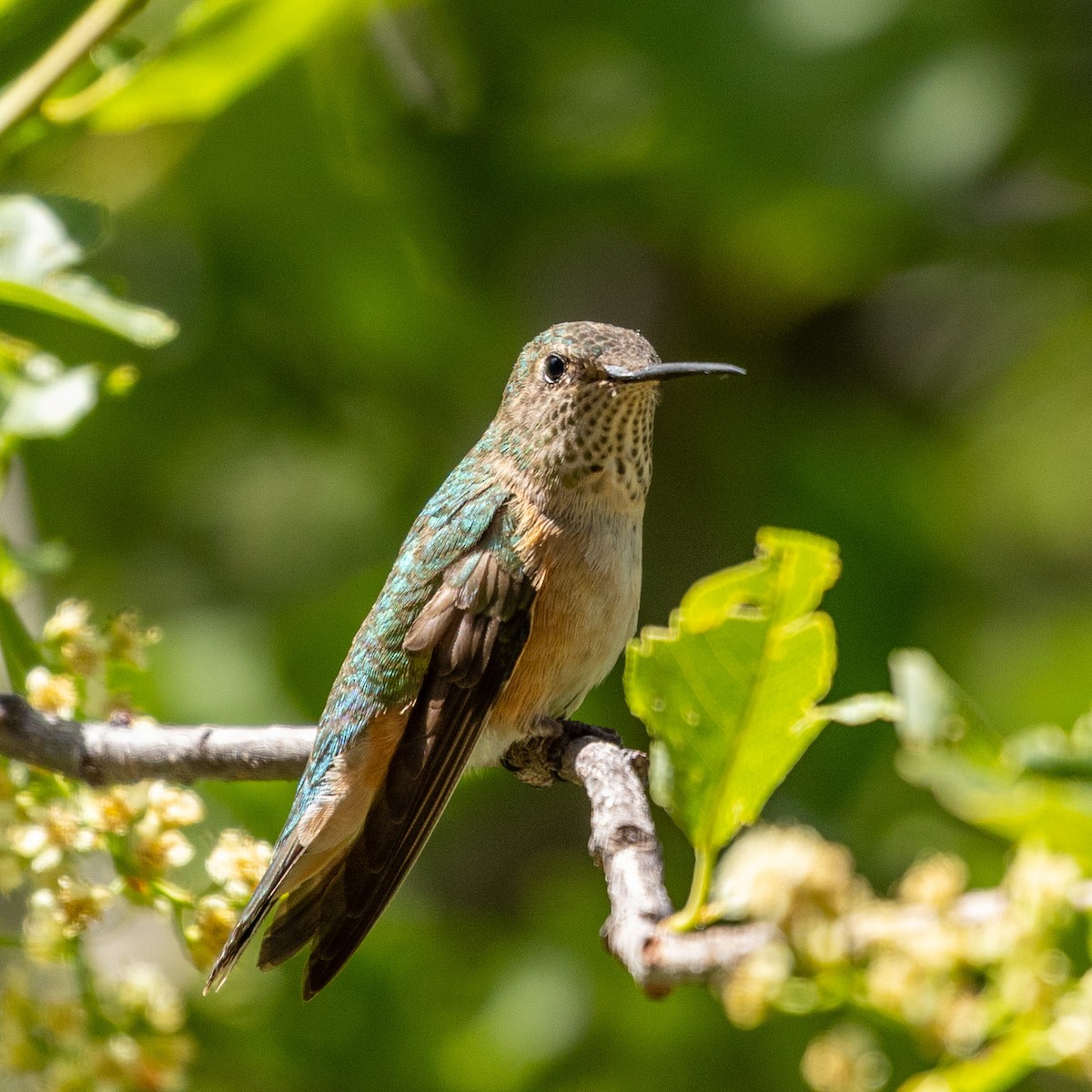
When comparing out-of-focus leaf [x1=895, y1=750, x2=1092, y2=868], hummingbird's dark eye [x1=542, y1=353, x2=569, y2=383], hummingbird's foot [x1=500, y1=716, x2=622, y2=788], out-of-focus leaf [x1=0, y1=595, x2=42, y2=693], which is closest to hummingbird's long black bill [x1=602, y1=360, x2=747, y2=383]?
hummingbird's dark eye [x1=542, y1=353, x2=569, y2=383]

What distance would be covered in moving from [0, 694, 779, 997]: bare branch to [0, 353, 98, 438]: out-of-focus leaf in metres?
0.50

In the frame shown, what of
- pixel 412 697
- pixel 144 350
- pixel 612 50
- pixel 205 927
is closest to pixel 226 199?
pixel 144 350

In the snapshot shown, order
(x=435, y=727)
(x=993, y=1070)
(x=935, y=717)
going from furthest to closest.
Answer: (x=435, y=727)
(x=935, y=717)
(x=993, y=1070)

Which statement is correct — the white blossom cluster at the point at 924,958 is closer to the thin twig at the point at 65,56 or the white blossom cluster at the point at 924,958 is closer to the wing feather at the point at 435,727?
the wing feather at the point at 435,727

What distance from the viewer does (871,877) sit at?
463 centimetres

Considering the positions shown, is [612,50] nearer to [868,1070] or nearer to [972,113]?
[972,113]

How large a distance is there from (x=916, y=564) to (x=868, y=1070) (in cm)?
385

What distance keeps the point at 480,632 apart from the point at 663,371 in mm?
786

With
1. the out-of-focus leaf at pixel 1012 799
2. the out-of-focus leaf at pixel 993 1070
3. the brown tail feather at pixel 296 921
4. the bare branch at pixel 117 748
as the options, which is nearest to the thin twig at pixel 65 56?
the bare branch at pixel 117 748

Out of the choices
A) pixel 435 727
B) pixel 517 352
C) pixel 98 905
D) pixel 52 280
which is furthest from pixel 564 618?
pixel 517 352

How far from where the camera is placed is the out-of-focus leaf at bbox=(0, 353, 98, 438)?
277cm

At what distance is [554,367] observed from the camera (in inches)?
164

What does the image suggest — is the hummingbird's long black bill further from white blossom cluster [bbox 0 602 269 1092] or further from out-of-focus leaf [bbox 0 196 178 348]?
white blossom cluster [bbox 0 602 269 1092]

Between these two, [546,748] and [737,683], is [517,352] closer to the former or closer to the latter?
[546,748]
